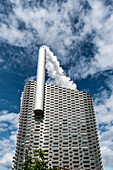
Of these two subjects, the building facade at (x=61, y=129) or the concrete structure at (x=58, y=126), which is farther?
the concrete structure at (x=58, y=126)

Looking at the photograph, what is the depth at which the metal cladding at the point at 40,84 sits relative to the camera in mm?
105037

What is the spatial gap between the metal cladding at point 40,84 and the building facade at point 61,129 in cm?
649

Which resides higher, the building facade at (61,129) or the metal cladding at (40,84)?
the metal cladding at (40,84)

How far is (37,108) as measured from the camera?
103 meters

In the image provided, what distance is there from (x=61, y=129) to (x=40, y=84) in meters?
35.4

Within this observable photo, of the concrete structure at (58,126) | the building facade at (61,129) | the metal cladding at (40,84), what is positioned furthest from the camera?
the metal cladding at (40,84)

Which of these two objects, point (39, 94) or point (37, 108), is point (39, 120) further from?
point (39, 94)

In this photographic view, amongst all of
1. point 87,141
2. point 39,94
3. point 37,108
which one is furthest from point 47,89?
point 87,141

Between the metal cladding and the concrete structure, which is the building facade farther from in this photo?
the metal cladding

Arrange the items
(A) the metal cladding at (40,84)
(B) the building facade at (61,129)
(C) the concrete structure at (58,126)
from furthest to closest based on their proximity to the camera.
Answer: (A) the metal cladding at (40,84)
(C) the concrete structure at (58,126)
(B) the building facade at (61,129)

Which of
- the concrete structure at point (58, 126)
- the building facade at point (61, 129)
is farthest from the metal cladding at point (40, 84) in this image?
the building facade at point (61, 129)

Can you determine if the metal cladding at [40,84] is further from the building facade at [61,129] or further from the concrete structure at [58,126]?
the building facade at [61,129]

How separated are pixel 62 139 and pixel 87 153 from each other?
1785cm

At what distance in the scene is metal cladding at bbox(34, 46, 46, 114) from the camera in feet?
345
